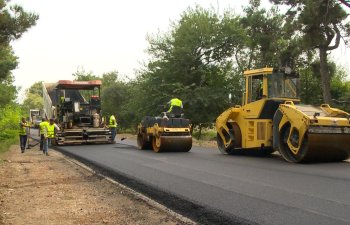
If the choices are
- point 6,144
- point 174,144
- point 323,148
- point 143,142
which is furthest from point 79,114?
point 323,148

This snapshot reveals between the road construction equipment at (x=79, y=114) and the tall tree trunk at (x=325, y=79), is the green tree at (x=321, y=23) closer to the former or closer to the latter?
the tall tree trunk at (x=325, y=79)

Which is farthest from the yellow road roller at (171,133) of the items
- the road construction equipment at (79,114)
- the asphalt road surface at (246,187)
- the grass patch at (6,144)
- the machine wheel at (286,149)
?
the grass patch at (6,144)

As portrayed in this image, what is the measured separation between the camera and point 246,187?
25.1 ft

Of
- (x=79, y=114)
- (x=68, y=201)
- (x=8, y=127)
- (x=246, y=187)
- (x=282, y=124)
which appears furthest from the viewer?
(x=8, y=127)

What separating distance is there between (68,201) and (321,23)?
18.3m

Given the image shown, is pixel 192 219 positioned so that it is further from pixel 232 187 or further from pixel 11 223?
pixel 11 223

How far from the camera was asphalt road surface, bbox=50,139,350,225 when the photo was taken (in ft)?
18.7

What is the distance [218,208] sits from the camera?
616cm

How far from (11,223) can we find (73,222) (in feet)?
2.62

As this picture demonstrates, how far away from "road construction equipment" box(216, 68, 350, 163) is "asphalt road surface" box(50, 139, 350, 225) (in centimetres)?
42

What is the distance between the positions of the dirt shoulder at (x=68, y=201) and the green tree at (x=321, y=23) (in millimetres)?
14610

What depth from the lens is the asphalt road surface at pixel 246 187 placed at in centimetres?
571

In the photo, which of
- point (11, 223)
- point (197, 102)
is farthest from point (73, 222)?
point (197, 102)

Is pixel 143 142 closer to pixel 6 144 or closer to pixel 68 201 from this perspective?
pixel 6 144
